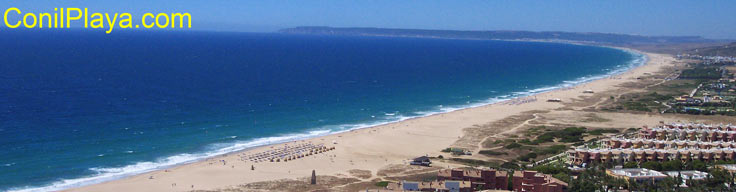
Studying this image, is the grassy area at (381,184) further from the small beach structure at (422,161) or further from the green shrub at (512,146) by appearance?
the green shrub at (512,146)

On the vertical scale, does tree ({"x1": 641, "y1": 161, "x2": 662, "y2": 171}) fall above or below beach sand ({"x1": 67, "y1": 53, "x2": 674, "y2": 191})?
above

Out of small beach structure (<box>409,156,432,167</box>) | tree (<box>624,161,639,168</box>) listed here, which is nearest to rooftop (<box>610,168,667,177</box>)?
tree (<box>624,161,639,168</box>)

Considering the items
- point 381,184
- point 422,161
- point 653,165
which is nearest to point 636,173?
point 653,165

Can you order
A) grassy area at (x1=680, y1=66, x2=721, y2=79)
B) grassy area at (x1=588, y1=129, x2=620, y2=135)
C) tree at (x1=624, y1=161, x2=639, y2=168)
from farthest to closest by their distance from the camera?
grassy area at (x1=680, y1=66, x2=721, y2=79), grassy area at (x1=588, y1=129, x2=620, y2=135), tree at (x1=624, y1=161, x2=639, y2=168)

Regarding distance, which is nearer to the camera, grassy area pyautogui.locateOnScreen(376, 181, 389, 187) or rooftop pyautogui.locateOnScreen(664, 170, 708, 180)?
rooftop pyautogui.locateOnScreen(664, 170, 708, 180)

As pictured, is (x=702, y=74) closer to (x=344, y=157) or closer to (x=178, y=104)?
(x=178, y=104)

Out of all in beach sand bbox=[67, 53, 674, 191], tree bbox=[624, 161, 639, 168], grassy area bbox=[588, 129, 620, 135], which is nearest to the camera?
tree bbox=[624, 161, 639, 168]

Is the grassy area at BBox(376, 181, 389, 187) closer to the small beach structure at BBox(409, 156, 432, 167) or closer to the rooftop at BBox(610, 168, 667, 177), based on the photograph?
the small beach structure at BBox(409, 156, 432, 167)

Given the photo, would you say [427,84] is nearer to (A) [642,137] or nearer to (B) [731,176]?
(A) [642,137]

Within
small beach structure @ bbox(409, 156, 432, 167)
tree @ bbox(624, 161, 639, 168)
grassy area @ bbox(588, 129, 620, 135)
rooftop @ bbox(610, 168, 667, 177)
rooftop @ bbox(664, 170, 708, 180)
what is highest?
rooftop @ bbox(610, 168, 667, 177)

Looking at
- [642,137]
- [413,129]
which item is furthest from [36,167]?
[642,137]
